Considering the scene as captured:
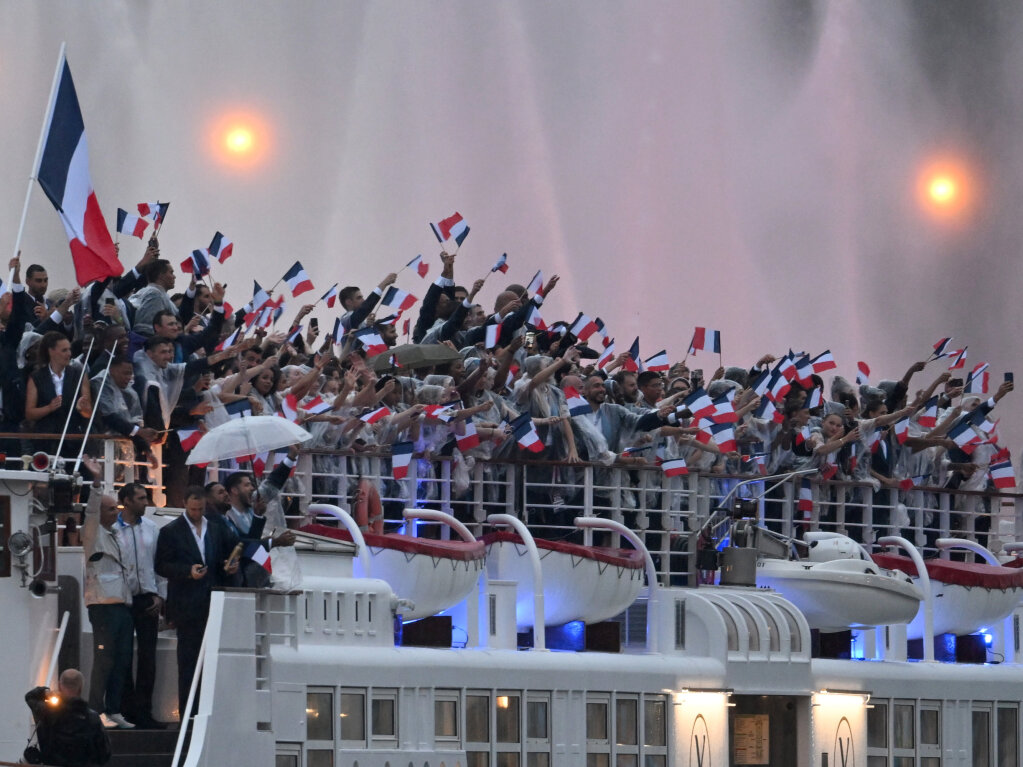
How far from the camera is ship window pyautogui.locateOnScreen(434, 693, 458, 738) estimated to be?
29578 millimetres

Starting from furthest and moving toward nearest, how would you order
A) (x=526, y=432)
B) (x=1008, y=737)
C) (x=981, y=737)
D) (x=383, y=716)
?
(x=1008, y=737) < (x=981, y=737) < (x=526, y=432) < (x=383, y=716)

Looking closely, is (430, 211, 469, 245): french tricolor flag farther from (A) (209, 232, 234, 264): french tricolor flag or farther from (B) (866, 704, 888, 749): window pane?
(B) (866, 704, 888, 749): window pane

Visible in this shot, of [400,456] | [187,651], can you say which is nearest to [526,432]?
[400,456]

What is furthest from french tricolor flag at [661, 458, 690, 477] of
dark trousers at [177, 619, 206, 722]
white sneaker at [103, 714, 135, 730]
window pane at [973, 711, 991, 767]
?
white sneaker at [103, 714, 135, 730]

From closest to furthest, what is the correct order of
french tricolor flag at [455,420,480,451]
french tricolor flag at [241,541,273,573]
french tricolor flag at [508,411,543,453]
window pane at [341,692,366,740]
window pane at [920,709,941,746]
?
1. french tricolor flag at [241,541,273,573]
2. window pane at [341,692,366,740]
3. french tricolor flag at [455,420,480,451]
4. french tricolor flag at [508,411,543,453]
5. window pane at [920,709,941,746]

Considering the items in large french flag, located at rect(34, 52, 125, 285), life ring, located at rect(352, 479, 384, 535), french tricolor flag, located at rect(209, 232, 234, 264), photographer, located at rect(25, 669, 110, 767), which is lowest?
photographer, located at rect(25, 669, 110, 767)

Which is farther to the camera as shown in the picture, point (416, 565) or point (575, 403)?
point (575, 403)

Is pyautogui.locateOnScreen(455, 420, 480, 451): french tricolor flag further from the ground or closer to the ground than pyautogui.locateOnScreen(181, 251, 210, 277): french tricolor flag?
closer to the ground

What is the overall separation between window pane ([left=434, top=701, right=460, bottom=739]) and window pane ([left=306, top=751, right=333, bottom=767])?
6.00ft

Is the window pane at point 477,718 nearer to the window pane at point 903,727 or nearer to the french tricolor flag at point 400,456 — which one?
the french tricolor flag at point 400,456

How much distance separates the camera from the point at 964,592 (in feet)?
122

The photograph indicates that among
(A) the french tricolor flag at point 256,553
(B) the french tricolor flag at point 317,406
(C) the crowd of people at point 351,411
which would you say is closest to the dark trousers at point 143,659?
(C) the crowd of people at point 351,411

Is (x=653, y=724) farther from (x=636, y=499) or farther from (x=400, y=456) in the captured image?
(x=400, y=456)

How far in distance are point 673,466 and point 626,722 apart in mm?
3616
